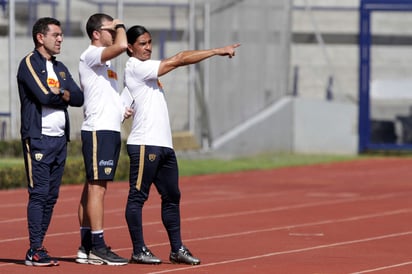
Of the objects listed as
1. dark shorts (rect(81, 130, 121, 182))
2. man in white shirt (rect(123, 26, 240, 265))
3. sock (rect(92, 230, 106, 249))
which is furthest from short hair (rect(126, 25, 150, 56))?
sock (rect(92, 230, 106, 249))

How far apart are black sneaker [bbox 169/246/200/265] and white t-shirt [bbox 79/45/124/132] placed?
3.82 ft

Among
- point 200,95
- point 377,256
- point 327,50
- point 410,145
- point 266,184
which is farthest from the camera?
point 327,50

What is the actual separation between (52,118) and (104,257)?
1.24 meters

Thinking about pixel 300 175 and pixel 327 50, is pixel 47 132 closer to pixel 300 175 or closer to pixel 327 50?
pixel 300 175

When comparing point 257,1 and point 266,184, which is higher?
point 257,1

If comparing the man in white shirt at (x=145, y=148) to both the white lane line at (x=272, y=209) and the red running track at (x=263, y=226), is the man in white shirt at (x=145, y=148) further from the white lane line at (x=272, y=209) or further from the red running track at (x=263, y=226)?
the white lane line at (x=272, y=209)

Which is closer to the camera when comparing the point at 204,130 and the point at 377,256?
the point at 377,256

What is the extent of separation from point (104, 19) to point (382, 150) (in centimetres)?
1993

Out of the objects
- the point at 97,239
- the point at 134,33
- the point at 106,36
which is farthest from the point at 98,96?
the point at 97,239

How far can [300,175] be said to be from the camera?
24016 mm

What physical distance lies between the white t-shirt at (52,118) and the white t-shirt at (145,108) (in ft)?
1.97

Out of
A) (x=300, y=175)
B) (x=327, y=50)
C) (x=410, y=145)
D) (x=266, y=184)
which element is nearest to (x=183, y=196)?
(x=266, y=184)

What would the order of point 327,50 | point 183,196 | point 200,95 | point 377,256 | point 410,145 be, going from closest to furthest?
point 377,256 → point 183,196 → point 200,95 → point 410,145 → point 327,50

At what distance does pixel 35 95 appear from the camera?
35.9ft
